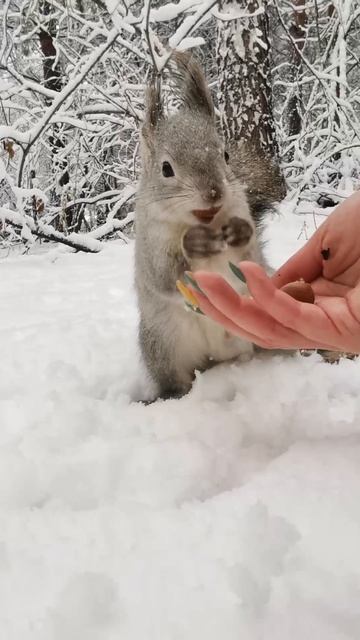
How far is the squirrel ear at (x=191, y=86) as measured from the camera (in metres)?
1.88

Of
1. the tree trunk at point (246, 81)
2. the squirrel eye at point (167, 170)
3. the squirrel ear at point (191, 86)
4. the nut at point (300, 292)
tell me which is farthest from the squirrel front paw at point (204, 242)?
the tree trunk at point (246, 81)

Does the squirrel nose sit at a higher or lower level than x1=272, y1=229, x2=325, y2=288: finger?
→ higher

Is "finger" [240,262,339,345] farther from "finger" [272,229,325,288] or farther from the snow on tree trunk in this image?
the snow on tree trunk

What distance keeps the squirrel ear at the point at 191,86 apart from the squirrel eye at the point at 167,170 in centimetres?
29

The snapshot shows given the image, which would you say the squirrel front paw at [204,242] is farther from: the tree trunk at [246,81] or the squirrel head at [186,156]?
the tree trunk at [246,81]

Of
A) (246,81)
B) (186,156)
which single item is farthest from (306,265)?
(246,81)

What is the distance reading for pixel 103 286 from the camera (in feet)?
9.87

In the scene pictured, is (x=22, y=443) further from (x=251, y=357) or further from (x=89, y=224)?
(x=89, y=224)

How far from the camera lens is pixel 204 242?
5.26ft

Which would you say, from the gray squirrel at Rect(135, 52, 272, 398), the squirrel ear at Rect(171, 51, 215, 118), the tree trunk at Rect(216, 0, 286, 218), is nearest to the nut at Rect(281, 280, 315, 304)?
the gray squirrel at Rect(135, 52, 272, 398)

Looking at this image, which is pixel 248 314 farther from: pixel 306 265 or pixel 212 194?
pixel 212 194

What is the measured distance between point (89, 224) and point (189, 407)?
725 centimetres

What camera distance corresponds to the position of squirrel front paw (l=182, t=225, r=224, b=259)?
1603mm


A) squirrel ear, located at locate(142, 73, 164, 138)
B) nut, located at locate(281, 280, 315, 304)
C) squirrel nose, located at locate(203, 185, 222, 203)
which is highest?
squirrel ear, located at locate(142, 73, 164, 138)
